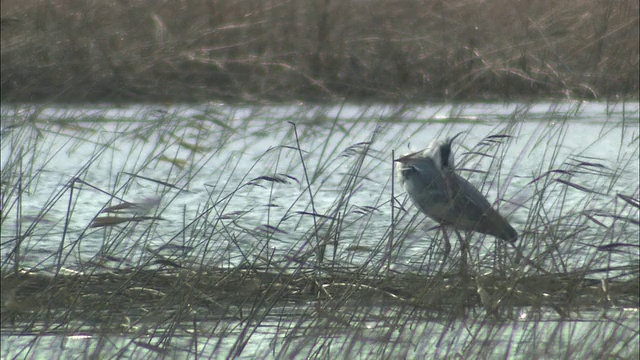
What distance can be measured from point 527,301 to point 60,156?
278 cm

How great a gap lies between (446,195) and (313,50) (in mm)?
4463

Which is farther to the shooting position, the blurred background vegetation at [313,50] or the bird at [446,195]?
the blurred background vegetation at [313,50]

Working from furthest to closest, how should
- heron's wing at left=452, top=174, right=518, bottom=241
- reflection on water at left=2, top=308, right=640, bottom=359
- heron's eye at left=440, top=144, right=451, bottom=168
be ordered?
heron's eye at left=440, top=144, right=451, bottom=168 < heron's wing at left=452, top=174, right=518, bottom=241 < reflection on water at left=2, top=308, right=640, bottom=359

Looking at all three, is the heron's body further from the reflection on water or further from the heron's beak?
the reflection on water

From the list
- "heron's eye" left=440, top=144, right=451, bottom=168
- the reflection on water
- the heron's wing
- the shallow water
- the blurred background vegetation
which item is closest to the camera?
the reflection on water

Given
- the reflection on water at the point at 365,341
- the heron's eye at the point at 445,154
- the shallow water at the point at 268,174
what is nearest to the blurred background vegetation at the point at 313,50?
the shallow water at the point at 268,174

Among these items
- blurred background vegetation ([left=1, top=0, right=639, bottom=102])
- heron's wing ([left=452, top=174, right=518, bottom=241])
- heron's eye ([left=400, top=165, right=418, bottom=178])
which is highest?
blurred background vegetation ([left=1, top=0, right=639, bottom=102])

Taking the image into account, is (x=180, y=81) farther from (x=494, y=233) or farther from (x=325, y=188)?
(x=494, y=233)

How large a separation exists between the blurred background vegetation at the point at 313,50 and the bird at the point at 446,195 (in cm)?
363

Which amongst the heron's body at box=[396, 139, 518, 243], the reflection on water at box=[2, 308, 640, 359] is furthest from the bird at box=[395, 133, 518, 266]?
the reflection on water at box=[2, 308, 640, 359]

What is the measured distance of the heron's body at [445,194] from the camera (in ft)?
6.07

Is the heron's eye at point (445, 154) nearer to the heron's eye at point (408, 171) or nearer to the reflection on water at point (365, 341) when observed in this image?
the heron's eye at point (408, 171)

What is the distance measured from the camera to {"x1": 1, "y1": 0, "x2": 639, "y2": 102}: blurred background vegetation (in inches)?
233

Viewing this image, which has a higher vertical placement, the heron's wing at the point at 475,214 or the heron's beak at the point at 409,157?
the heron's beak at the point at 409,157
